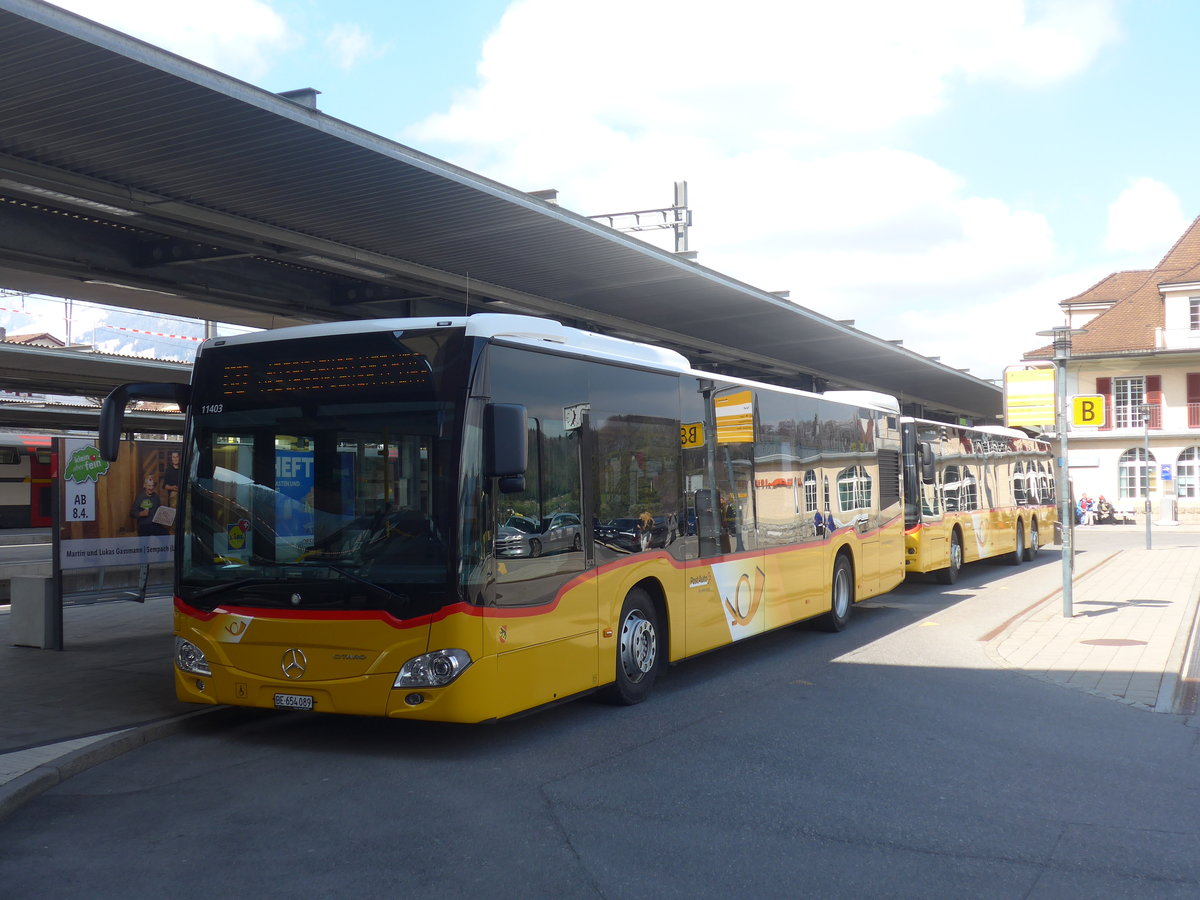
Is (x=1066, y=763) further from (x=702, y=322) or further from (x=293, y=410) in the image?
(x=702, y=322)

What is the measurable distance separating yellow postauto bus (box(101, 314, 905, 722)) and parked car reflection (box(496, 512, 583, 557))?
0.02 metres

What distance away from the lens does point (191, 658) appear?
7836 millimetres

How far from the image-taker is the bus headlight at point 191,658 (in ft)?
25.4

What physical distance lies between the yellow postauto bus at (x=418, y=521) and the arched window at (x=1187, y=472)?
2060 inches

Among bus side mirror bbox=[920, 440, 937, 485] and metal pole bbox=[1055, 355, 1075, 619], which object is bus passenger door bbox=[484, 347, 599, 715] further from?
bus side mirror bbox=[920, 440, 937, 485]

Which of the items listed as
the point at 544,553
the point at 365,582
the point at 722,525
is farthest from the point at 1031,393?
the point at 365,582

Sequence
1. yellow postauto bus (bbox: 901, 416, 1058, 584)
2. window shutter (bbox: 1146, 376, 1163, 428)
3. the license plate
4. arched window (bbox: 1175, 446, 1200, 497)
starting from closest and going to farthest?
the license plate
yellow postauto bus (bbox: 901, 416, 1058, 584)
arched window (bbox: 1175, 446, 1200, 497)
window shutter (bbox: 1146, 376, 1163, 428)

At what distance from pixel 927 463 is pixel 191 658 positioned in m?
14.0

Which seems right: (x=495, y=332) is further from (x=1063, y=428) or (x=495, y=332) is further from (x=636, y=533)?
(x=1063, y=428)

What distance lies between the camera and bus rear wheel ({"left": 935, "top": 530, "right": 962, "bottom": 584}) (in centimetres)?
2020

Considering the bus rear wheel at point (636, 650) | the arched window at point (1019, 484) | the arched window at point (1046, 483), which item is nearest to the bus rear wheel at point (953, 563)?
the arched window at point (1019, 484)

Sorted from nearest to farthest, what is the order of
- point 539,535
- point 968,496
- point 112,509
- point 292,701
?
point 292,701 < point 539,535 < point 112,509 < point 968,496

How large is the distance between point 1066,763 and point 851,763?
1.37 m

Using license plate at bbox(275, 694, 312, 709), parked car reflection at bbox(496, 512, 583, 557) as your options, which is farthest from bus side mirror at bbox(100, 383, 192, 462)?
parked car reflection at bbox(496, 512, 583, 557)
